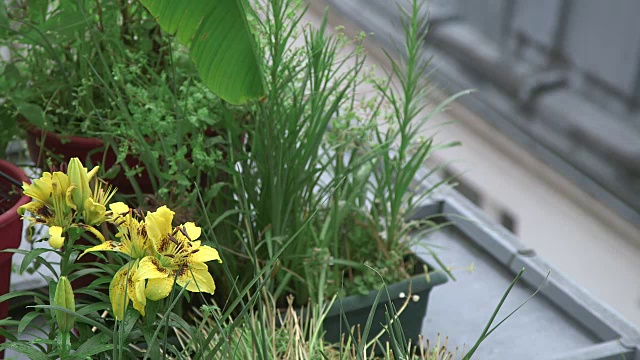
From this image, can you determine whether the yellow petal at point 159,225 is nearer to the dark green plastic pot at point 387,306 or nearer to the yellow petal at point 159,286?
the yellow petal at point 159,286

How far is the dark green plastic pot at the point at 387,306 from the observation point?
136cm

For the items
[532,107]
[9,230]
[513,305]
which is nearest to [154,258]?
[9,230]

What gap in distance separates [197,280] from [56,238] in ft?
0.45

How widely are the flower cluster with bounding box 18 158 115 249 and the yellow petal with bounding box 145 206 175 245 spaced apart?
7 centimetres

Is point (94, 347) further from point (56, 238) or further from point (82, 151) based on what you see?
point (82, 151)

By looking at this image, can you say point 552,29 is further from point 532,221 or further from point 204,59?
point 204,59

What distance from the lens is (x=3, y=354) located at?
1250 mm

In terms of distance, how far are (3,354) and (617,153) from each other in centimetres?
511

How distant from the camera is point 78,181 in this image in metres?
0.92

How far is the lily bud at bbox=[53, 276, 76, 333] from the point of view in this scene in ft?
2.97

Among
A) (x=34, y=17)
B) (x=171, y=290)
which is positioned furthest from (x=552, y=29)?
(x=171, y=290)

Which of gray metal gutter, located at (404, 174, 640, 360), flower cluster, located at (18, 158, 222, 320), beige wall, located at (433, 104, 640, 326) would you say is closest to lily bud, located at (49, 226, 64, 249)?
flower cluster, located at (18, 158, 222, 320)

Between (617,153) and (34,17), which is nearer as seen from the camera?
(34,17)

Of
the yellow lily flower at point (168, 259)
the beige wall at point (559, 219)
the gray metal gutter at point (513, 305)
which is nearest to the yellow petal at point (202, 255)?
the yellow lily flower at point (168, 259)
